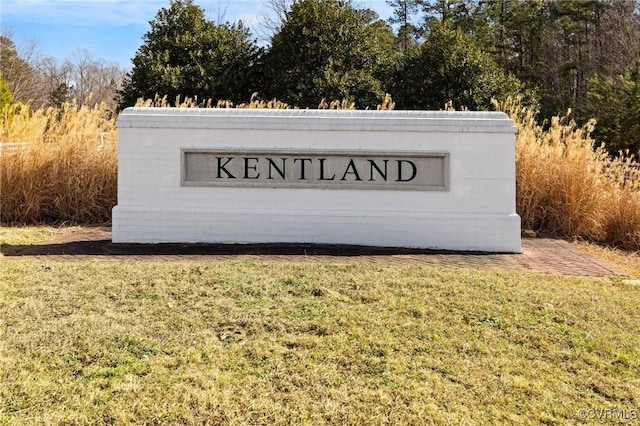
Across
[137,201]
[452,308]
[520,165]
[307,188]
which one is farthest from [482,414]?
[520,165]

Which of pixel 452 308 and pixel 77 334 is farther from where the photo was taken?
pixel 452 308

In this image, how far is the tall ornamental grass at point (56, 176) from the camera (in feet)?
28.7

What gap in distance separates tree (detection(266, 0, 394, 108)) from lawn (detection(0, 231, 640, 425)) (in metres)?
9.31

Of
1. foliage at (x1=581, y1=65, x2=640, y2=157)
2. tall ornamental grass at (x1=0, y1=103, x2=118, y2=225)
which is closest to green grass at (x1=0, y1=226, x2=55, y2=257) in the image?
tall ornamental grass at (x1=0, y1=103, x2=118, y2=225)

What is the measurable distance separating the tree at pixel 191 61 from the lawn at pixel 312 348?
1006 centimetres

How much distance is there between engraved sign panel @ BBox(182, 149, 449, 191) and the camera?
6.98m

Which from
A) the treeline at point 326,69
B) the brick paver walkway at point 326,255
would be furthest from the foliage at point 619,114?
the brick paver walkway at point 326,255

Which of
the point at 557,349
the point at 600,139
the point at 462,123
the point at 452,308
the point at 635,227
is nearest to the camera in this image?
the point at 557,349

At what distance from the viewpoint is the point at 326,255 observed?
255 inches

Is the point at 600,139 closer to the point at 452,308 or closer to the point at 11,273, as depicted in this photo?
the point at 452,308

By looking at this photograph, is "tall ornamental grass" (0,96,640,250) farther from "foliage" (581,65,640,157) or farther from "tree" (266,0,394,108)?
"foliage" (581,65,640,157)

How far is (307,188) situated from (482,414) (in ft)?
14.8

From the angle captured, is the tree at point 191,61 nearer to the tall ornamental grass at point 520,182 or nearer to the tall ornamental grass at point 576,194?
the tall ornamental grass at point 520,182

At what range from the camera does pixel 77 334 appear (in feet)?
12.2
